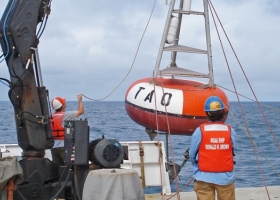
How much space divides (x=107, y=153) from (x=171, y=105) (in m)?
2.19

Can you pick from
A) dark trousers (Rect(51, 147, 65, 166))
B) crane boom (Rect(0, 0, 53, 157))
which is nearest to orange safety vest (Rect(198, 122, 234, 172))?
crane boom (Rect(0, 0, 53, 157))

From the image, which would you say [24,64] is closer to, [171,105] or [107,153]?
[107,153]

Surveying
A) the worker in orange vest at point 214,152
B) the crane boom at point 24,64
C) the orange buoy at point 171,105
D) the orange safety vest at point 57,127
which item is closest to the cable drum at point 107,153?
the crane boom at point 24,64

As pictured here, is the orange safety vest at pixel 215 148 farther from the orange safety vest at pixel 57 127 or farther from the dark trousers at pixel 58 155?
the dark trousers at pixel 58 155

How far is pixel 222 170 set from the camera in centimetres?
657

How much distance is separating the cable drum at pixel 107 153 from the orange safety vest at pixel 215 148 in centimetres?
133

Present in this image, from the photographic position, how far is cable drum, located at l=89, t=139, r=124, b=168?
7.55 metres

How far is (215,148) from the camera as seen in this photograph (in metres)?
6.54

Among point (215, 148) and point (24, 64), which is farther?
point (24, 64)

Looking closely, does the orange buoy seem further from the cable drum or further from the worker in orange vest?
the worker in orange vest

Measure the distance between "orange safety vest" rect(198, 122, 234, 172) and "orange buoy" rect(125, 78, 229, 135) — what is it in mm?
2791

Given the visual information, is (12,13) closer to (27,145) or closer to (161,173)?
(27,145)

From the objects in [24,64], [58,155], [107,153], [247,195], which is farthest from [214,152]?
[247,195]

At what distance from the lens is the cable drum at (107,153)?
7551 mm
